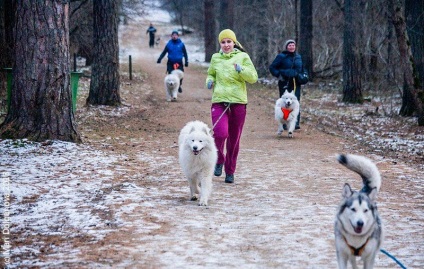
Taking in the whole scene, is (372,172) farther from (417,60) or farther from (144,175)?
(417,60)

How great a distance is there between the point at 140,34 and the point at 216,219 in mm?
65786

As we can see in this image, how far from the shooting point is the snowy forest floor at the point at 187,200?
5.58m

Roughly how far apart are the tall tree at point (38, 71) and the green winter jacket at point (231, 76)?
133 inches

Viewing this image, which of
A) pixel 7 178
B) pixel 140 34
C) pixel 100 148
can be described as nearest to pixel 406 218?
pixel 7 178

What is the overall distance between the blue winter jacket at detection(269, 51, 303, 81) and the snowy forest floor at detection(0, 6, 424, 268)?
1502 mm

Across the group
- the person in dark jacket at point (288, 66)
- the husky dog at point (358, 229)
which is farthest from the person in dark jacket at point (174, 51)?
the husky dog at point (358, 229)

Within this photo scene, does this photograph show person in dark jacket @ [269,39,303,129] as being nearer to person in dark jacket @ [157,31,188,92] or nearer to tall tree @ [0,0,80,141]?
tall tree @ [0,0,80,141]

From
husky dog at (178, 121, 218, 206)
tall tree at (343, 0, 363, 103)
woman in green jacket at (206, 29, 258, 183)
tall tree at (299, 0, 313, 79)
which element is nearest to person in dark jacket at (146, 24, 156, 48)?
tall tree at (299, 0, 313, 79)

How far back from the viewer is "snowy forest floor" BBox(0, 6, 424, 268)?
18.3 ft

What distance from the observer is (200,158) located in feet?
24.9

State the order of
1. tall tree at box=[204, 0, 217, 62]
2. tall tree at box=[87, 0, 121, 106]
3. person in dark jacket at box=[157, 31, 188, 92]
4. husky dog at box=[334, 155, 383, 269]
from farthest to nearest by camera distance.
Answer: tall tree at box=[204, 0, 217, 62] → person in dark jacket at box=[157, 31, 188, 92] → tall tree at box=[87, 0, 121, 106] → husky dog at box=[334, 155, 383, 269]

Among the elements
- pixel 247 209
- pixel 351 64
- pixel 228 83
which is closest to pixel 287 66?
pixel 228 83

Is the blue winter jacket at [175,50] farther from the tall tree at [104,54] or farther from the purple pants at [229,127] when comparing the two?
the purple pants at [229,127]

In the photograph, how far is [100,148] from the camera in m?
11.2
